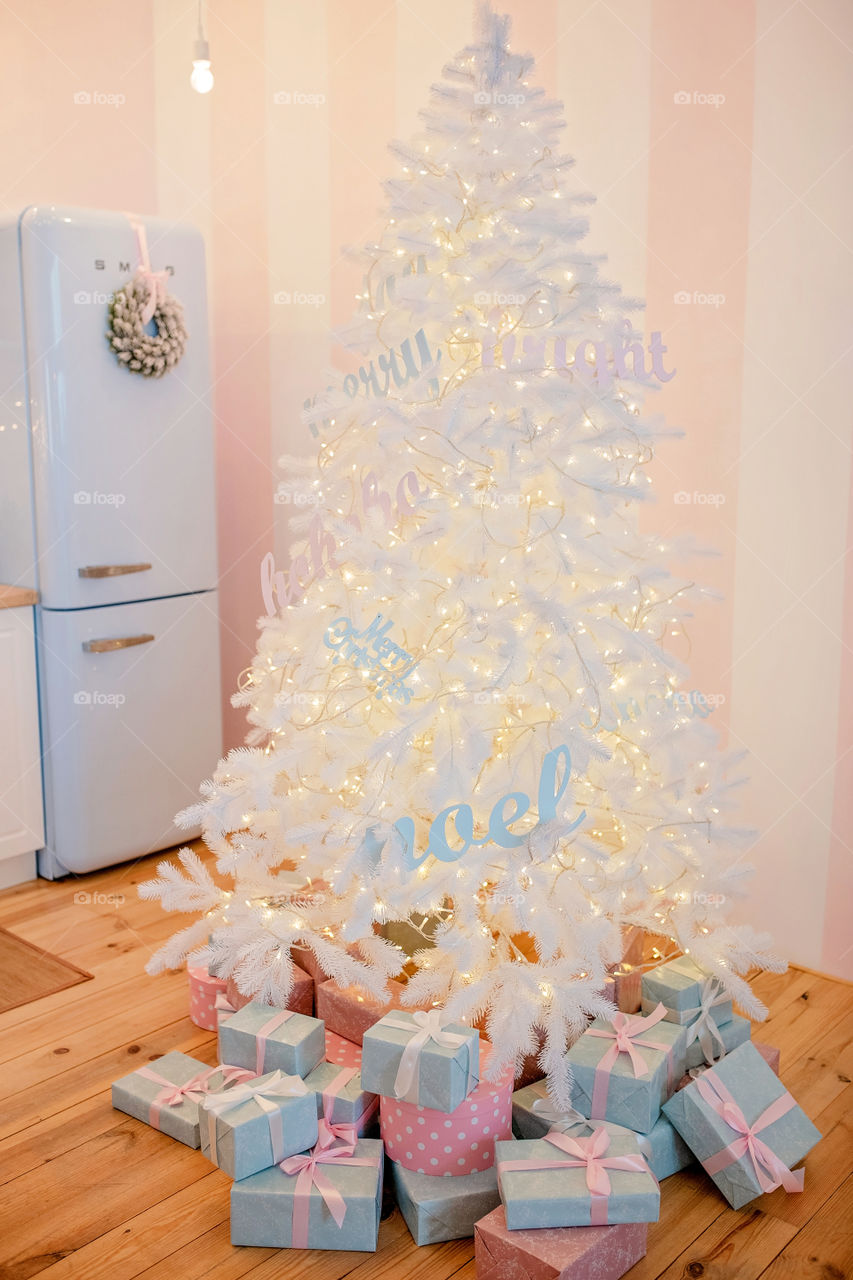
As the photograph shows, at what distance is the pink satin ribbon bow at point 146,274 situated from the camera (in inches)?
115

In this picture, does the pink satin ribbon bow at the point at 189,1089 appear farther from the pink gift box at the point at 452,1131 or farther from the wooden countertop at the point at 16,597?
the wooden countertop at the point at 16,597

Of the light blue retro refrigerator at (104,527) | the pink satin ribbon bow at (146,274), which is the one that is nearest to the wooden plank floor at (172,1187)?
the light blue retro refrigerator at (104,527)

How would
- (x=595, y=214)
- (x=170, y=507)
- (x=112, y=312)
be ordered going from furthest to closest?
(x=170, y=507) < (x=112, y=312) < (x=595, y=214)

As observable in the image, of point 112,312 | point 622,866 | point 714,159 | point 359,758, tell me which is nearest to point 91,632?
point 112,312

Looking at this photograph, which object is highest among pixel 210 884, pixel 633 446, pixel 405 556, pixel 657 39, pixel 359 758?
pixel 657 39

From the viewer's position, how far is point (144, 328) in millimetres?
2945

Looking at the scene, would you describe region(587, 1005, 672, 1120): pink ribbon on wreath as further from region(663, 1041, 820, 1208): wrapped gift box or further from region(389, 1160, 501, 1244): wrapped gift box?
region(389, 1160, 501, 1244): wrapped gift box

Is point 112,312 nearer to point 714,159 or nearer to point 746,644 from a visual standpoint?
point 714,159

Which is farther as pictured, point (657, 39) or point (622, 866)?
point (657, 39)

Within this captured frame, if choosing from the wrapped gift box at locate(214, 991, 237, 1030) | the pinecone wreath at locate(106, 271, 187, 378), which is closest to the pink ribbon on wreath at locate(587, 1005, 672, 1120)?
the wrapped gift box at locate(214, 991, 237, 1030)

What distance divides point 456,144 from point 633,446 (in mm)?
671

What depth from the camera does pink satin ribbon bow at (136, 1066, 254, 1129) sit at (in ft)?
6.28

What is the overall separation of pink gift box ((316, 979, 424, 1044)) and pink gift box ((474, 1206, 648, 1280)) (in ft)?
1.52

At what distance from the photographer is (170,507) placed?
3.13 m
